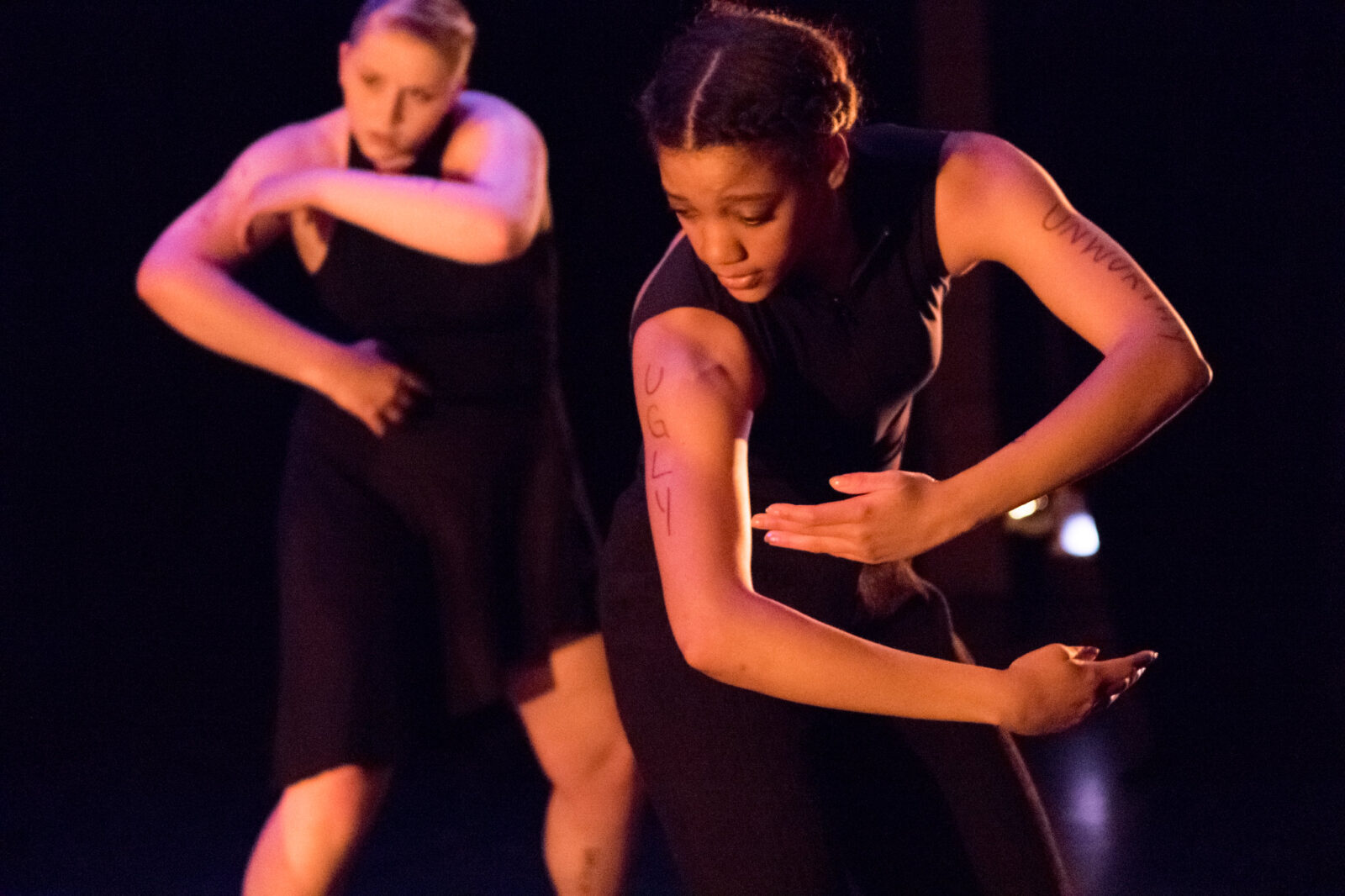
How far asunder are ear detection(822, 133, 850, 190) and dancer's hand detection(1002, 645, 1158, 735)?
54 cm

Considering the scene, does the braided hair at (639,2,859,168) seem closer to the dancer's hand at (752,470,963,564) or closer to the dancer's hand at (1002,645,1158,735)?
the dancer's hand at (752,470,963,564)

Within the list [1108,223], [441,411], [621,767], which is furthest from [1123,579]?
[441,411]

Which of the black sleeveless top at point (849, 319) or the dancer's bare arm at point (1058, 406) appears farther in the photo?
the black sleeveless top at point (849, 319)

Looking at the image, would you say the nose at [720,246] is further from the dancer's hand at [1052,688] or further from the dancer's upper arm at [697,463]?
the dancer's hand at [1052,688]

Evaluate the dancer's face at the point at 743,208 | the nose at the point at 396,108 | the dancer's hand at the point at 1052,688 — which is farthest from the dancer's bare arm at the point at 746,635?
the nose at the point at 396,108

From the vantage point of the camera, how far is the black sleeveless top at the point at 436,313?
2.13m

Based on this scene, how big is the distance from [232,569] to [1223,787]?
120 inches

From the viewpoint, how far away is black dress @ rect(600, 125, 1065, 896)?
1.47 metres

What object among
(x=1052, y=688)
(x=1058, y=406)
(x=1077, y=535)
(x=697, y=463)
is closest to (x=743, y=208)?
(x=697, y=463)

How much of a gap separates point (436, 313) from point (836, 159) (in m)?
0.85

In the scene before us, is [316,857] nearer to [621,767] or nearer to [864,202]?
[621,767]

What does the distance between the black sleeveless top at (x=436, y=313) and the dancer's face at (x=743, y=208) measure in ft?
2.48

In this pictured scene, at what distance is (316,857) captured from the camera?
2.00 meters

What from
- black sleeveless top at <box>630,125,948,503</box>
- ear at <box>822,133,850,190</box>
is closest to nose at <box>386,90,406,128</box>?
black sleeveless top at <box>630,125,948,503</box>
